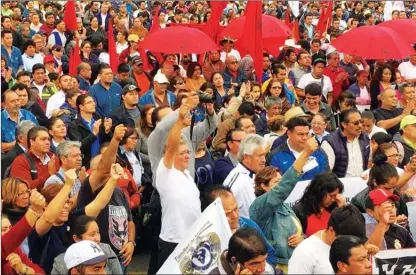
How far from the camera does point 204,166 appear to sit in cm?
709

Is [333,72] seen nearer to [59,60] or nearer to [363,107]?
[363,107]

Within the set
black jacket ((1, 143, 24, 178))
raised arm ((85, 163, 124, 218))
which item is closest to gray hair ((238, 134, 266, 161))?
raised arm ((85, 163, 124, 218))

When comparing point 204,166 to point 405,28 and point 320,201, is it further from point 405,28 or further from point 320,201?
point 405,28

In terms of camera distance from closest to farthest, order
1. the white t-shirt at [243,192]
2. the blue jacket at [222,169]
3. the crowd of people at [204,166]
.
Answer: the crowd of people at [204,166]
the white t-shirt at [243,192]
the blue jacket at [222,169]

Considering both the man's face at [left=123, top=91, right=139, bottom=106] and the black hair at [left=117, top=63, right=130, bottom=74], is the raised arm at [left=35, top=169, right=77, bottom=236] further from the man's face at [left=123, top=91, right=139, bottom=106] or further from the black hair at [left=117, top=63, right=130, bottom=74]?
the black hair at [left=117, top=63, right=130, bottom=74]

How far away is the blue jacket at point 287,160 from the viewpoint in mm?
7098

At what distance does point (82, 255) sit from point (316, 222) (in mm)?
1748

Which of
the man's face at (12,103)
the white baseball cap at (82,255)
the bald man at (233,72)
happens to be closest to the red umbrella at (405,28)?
the bald man at (233,72)

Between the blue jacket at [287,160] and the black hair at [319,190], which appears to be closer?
the black hair at [319,190]

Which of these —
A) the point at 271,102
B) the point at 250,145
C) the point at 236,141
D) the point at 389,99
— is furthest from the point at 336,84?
the point at 250,145

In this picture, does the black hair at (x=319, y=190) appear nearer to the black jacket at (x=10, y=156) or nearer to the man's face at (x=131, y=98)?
the black jacket at (x=10, y=156)

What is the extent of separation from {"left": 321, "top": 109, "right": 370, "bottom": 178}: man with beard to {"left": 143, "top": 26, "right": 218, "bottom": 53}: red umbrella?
3.26 m

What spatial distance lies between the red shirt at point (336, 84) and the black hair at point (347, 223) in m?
6.29

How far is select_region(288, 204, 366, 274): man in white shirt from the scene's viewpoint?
473 cm
